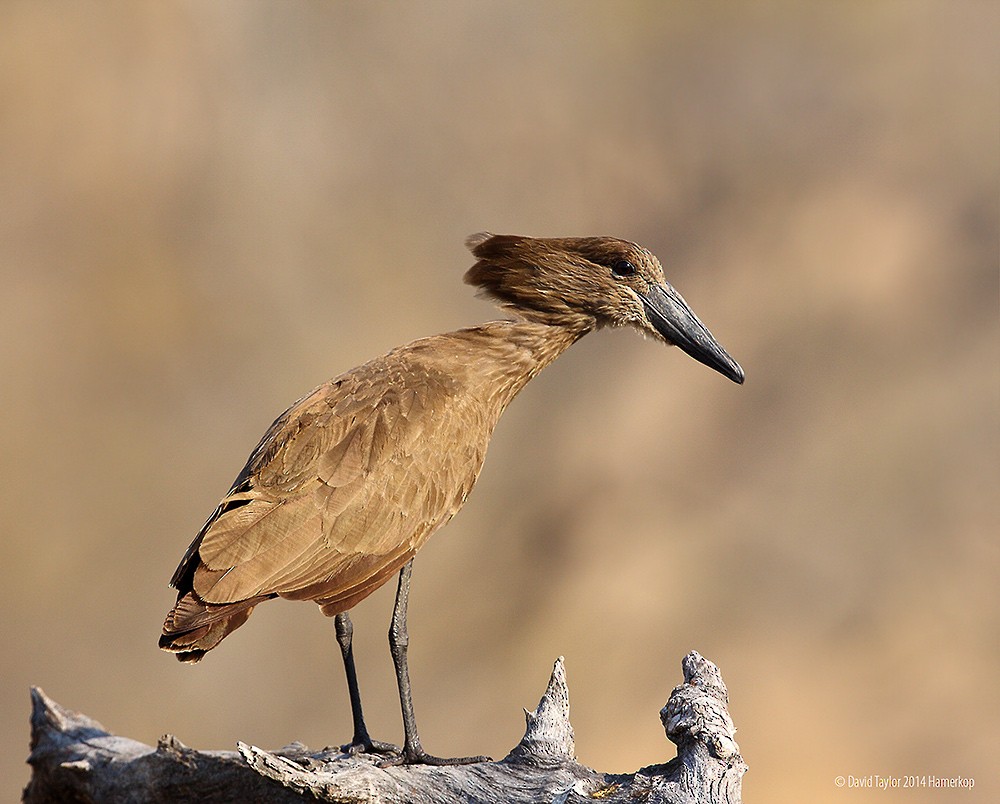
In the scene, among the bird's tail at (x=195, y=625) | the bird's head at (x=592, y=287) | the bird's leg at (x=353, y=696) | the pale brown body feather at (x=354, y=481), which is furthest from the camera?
the bird's head at (x=592, y=287)

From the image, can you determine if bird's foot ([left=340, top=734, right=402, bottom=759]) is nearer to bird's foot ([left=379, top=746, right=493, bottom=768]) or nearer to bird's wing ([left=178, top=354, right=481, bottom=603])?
bird's foot ([left=379, top=746, right=493, bottom=768])

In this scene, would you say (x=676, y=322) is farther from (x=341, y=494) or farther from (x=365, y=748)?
(x=365, y=748)

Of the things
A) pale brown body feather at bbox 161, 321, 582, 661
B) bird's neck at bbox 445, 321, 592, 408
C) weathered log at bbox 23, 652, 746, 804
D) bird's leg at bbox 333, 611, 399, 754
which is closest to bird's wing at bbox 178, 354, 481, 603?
pale brown body feather at bbox 161, 321, 582, 661

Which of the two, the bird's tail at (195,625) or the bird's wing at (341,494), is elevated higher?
the bird's wing at (341,494)

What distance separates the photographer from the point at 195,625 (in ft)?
11.2

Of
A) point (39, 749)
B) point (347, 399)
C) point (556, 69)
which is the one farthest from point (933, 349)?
point (39, 749)

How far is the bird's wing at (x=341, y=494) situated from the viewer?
3.58m

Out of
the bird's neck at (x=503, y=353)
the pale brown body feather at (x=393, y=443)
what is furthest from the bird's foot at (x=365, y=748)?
the bird's neck at (x=503, y=353)

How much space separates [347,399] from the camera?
4039 mm

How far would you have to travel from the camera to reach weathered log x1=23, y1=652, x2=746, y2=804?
357 centimetres

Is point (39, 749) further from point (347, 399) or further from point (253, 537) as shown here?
point (347, 399)

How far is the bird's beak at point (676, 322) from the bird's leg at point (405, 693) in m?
1.23

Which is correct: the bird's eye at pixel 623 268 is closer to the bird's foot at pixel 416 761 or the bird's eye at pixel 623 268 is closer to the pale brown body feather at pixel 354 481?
the pale brown body feather at pixel 354 481

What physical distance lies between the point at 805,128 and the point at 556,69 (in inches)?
85.1
